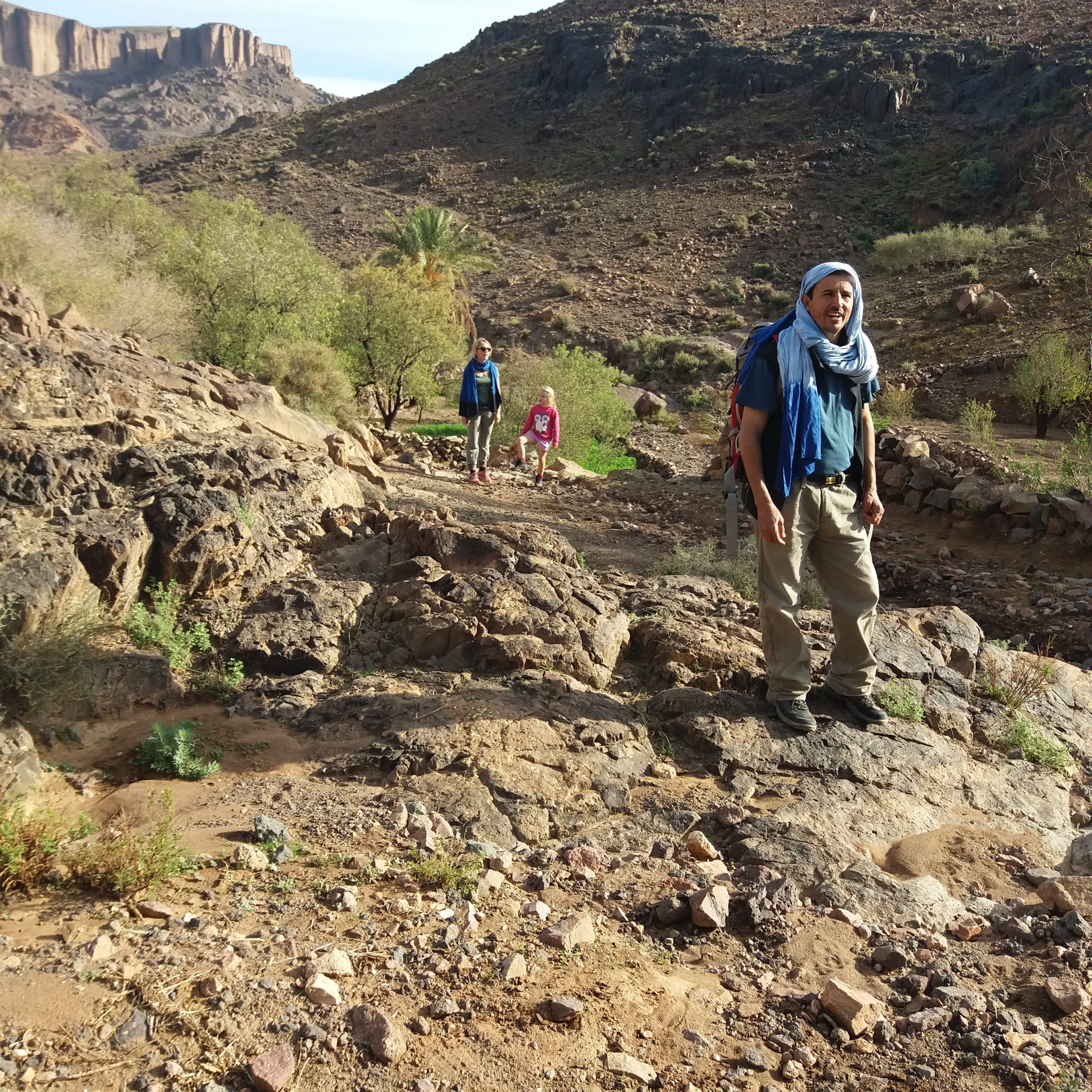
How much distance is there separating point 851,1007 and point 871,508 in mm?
2173

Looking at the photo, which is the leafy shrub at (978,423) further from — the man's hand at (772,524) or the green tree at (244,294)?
the green tree at (244,294)

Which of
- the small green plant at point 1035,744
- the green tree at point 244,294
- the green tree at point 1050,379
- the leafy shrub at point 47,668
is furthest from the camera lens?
the green tree at point 244,294

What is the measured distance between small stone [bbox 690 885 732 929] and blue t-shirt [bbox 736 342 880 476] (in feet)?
5.56

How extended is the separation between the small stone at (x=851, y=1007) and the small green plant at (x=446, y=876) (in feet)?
3.48

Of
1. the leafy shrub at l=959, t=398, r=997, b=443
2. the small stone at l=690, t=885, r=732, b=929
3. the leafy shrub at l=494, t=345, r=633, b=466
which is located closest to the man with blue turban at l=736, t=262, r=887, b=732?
the small stone at l=690, t=885, r=732, b=929

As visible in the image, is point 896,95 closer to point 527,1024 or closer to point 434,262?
point 434,262

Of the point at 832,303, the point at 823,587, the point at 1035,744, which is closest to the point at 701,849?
the point at 823,587

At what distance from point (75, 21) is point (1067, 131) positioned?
12370cm

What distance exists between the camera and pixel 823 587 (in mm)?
3885

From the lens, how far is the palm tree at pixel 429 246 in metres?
24.2

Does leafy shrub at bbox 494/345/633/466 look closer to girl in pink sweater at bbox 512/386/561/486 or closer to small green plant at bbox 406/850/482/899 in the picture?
Answer: girl in pink sweater at bbox 512/386/561/486

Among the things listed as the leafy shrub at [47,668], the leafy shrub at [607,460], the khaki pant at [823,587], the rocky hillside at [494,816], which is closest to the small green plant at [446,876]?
the rocky hillside at [494,816]

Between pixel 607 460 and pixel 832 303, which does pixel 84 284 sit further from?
pixel 832 303

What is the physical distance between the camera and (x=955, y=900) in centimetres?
293
